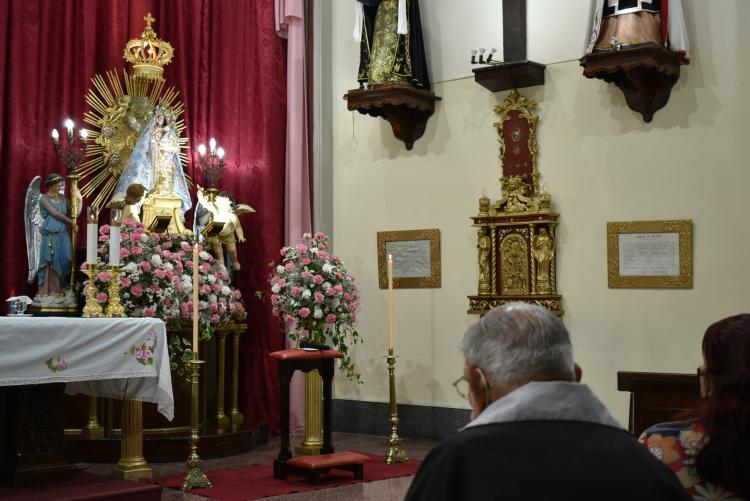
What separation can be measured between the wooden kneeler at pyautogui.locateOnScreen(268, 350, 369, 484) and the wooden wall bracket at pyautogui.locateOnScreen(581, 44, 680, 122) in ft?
10.6

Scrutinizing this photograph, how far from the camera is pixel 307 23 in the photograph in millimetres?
10477

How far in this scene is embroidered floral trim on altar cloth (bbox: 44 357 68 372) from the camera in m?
5.56

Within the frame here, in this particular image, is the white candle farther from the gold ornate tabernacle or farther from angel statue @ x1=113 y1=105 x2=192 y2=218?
the gold ornate tabernacle

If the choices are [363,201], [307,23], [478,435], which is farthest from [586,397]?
[307,23]

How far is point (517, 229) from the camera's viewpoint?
8.77 m

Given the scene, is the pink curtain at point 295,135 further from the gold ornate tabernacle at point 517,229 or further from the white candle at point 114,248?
the white candle at point 114,248

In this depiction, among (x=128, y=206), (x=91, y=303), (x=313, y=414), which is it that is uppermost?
(x=128, y=206)

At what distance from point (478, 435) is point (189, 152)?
8.34 metres

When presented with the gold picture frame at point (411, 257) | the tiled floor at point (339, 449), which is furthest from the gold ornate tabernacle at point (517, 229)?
the tiled floor at point (339, 449)

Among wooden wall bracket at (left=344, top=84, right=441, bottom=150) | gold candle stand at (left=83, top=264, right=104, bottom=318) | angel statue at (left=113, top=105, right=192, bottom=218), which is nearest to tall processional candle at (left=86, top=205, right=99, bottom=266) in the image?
gold candle stand at (left=83, top=264, right=104, bottom=318)

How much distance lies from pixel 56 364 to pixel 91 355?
0.25 metres

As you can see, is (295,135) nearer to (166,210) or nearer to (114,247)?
(166,210)

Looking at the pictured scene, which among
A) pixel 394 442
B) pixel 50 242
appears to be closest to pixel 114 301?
pixel 50 242

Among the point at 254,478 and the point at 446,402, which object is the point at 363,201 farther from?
the point at 254,478
